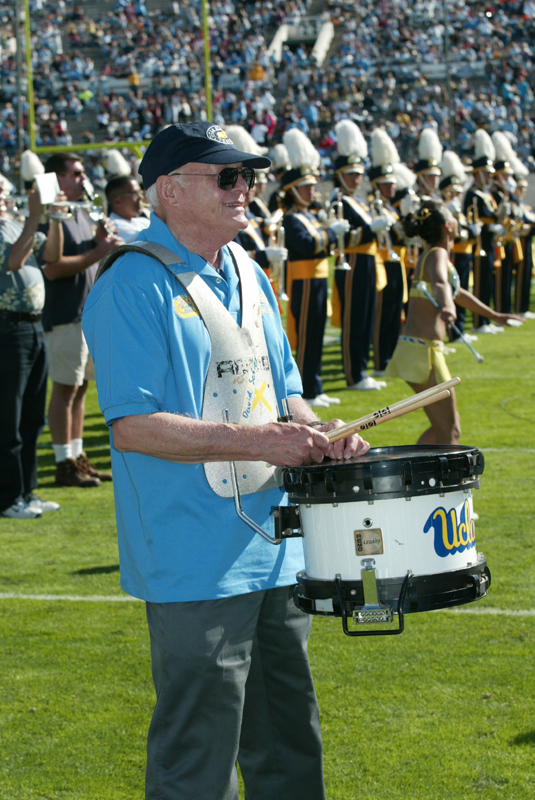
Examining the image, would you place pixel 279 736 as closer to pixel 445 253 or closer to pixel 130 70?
pixel 445 253

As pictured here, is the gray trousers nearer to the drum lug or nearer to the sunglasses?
the drum lug

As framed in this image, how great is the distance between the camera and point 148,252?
236cm

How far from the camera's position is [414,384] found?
609 centimetres

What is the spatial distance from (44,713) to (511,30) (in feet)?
122

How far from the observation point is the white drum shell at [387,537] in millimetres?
2203

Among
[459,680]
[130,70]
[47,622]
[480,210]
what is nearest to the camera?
[459,680]

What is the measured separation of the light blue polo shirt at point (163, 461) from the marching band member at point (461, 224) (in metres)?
11.5

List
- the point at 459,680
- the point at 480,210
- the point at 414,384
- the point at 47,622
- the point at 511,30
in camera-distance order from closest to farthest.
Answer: the point at 459,680 < the point at 47,622 < the point at 414,384 < the point at 480,210 < the point at 511,30

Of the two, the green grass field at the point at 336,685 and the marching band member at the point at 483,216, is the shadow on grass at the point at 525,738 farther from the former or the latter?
the marching band member at the point at 483,216

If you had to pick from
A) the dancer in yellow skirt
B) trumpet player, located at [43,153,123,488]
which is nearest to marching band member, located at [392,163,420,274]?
the dancer in yellow skirt

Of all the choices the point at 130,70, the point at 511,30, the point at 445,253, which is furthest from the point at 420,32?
the point at 445,253

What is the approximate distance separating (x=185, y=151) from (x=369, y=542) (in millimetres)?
979

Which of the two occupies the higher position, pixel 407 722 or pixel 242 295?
pixel 242 295

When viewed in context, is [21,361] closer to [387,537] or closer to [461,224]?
[387,537]
